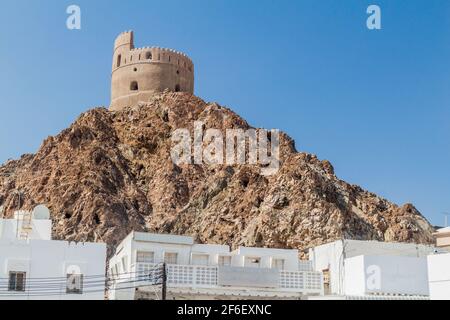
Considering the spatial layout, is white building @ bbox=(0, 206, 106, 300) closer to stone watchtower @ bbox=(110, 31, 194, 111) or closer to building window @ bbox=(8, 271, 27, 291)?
building window @ bbox=(8, 271, 27, 291)

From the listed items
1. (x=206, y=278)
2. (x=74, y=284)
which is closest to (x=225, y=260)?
(x=206, y=278)

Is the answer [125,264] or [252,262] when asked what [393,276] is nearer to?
[252,262]

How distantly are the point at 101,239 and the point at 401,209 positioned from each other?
26214 mm

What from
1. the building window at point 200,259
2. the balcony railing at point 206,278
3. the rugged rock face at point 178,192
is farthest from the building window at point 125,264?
the rugged rock face at point 178,192

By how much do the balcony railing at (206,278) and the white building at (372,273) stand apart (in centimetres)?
121

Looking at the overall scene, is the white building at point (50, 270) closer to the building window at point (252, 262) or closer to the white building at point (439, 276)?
the building window at point (252, 262)

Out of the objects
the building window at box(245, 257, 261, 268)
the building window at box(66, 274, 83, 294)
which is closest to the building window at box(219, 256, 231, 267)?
the building window at box(245, 257, 261, 268)

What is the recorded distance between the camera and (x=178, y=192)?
217ft

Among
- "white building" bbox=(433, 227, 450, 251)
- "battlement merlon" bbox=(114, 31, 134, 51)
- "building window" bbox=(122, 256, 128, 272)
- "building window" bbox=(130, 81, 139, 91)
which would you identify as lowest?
"building window" bbox=(122, 256, 128, 272)

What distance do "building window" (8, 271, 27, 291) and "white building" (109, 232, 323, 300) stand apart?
4.84 m

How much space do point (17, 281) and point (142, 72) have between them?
43.7 meters

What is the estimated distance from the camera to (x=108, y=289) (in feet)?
133

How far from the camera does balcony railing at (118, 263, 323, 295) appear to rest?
38156mm

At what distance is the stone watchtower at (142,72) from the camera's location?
251ft
